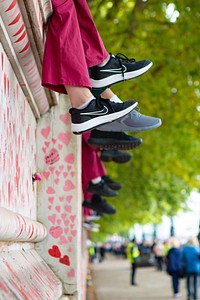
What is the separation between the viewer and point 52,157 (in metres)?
5.04

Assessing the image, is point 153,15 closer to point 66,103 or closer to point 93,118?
point 66,103

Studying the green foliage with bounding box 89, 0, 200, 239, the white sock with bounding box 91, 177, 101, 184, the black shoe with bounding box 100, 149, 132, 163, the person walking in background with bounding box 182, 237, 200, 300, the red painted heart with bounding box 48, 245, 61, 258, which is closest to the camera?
the red painted heart with bounding box 48, 245, 61, 258

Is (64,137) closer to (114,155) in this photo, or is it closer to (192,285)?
(114,155)

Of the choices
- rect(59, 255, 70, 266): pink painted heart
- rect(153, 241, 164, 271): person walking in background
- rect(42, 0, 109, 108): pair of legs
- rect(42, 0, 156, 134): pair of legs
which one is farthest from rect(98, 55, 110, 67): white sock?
rect(153, 241, 164, 271): person walking in background

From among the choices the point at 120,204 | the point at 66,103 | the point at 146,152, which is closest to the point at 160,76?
the point at 146,152

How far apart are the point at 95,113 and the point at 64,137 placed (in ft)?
5.53

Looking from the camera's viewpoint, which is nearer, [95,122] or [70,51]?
[70,51]

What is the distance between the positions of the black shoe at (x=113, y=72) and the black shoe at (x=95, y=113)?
9 cm

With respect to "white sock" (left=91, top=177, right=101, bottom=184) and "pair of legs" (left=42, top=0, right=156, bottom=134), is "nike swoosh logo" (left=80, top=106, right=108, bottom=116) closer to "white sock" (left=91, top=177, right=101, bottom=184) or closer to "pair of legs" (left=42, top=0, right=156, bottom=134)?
"pair of legs" (left=42, top=0, right=156, bottom=134)

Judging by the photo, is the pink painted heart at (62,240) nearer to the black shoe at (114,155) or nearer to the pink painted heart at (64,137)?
the pink painted heart at (64,137)

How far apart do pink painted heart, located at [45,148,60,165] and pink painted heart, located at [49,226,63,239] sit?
435 millimetres

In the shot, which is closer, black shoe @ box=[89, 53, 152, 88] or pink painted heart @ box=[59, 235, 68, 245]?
black shoe @ box=[89, 53, 152, 88]

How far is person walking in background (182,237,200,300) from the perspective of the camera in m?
19.0

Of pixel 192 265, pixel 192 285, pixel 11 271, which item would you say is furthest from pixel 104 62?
pixel 192 285
